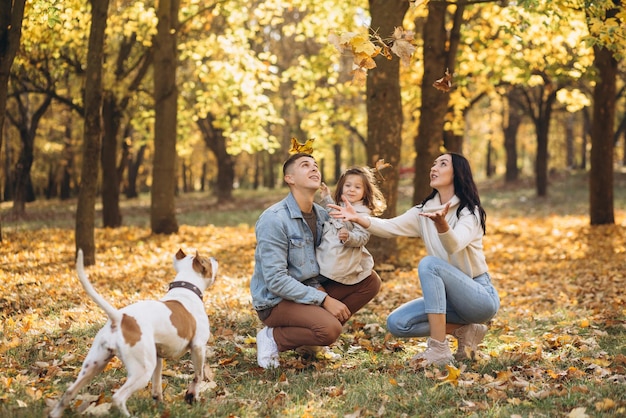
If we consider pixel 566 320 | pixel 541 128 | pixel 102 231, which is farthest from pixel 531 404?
pixel 541 128

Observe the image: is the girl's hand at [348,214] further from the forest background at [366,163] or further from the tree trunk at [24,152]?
the tree trunk at [24,152]

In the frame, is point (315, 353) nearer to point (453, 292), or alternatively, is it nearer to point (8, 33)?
point (453, 292)

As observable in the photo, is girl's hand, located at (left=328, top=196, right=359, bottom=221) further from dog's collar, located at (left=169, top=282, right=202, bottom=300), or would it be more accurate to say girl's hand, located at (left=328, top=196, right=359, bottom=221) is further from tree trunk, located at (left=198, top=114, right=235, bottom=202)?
tree trunk, located at (left=198, top=114, right=235, bottom=202)

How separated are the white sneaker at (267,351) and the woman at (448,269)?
1067mm

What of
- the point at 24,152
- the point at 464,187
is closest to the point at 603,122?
the point at 464,187

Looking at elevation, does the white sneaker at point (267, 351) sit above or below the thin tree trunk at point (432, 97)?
below

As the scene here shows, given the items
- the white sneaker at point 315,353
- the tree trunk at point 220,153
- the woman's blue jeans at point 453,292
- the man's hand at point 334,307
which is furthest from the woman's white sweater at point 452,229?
the tree trunk at point 220,153

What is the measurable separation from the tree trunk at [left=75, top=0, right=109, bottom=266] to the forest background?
0.9 inches

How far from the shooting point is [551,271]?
37.2ft

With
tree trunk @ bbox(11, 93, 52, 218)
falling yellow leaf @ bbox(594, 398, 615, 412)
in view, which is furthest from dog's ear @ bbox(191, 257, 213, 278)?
tree trunk @ bbox(11, 93, 52, 218)

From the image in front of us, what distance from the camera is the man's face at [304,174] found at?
18.2 feet

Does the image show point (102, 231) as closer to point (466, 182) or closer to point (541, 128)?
point (466, 182)

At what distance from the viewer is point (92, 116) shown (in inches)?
411

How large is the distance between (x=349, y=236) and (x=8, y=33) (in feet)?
20.1
